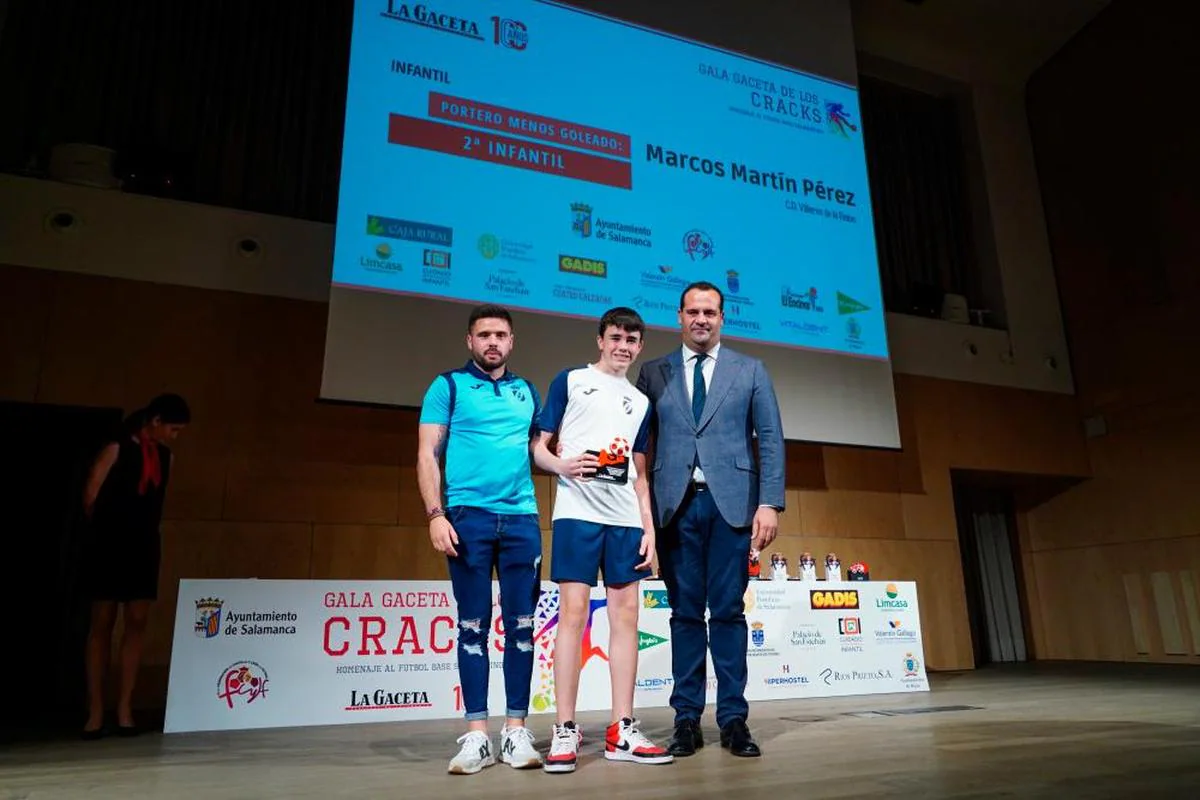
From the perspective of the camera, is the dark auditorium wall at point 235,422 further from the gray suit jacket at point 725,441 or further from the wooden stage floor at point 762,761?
the gray suit jacket at point 725,441

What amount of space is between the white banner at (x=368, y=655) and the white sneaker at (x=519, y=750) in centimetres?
137

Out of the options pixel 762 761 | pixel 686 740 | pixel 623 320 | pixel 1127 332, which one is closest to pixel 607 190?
pixel 623 320

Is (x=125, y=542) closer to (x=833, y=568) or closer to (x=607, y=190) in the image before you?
(x=607, y=190)

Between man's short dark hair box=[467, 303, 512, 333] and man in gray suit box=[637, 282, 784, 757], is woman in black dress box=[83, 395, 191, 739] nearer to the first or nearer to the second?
man's short dark hair box=[467, 303, 512, 333]

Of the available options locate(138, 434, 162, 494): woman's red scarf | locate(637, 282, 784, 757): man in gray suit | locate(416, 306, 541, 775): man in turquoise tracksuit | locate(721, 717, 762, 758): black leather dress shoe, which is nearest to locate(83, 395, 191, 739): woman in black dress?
locate(138, 434, 162, 494): woman's red scarf

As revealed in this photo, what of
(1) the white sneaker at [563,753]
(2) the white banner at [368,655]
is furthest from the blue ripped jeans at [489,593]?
(2) the white banner at [368,655]

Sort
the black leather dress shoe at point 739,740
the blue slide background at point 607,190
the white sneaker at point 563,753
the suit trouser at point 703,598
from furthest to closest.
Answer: the blue slide background at point 607,190
the suit trouser at point 703,598
the black leather dress shoe at point 739,740
the white sneaker at point 563,753

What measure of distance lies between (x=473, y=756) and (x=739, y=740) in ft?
2.13

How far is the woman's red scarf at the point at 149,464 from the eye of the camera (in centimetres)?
288

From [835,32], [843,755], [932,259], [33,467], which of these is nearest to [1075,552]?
[932,259]

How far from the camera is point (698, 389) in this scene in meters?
2.29

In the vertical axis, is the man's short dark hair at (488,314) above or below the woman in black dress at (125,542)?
Result: above

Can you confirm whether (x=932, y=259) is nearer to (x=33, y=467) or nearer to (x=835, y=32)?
(x=835, y=32)

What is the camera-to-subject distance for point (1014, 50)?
6844 mm
